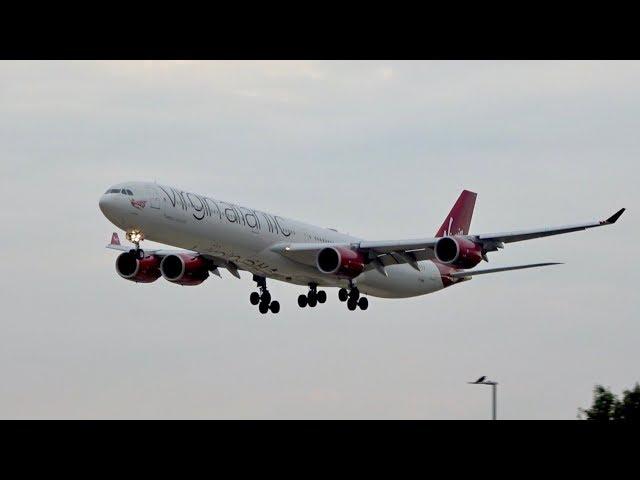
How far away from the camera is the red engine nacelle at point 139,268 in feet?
207

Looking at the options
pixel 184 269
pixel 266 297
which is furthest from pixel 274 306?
pixel 184 269

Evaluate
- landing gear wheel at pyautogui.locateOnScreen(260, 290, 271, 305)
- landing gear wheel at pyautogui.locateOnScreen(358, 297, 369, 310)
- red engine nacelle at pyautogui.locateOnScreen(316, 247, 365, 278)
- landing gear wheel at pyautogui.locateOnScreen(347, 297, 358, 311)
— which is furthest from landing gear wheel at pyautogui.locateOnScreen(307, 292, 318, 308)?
red engine nacelle at pyautogui.locateOnScreen(316, 247, 365, 278)

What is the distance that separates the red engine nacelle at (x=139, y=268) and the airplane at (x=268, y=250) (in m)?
0.05

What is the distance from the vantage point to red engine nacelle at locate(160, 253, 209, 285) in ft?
210

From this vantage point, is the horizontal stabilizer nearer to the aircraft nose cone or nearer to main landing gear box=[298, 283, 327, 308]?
main landing gear box=[298, 283, 327, 308]

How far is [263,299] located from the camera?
67.0 m

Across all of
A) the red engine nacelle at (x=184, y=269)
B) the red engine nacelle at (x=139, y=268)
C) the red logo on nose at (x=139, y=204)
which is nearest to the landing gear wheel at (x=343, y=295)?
the red engine nacelle at (x=184, y=269)

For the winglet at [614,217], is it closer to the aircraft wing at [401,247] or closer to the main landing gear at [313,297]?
the aircraft wing at [401,247]

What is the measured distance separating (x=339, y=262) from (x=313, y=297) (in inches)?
199

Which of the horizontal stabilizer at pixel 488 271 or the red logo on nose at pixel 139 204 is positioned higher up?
the horizontal stabilizer at pixel 488 271

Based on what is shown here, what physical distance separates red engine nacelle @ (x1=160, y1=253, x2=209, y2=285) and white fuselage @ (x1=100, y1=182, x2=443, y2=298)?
2784 millimetres
